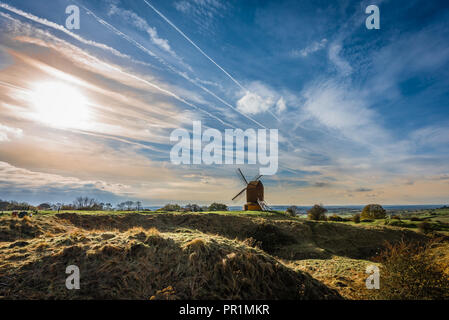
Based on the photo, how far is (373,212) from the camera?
5091cm

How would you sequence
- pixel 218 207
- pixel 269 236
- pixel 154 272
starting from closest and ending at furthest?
pixel 154 272 < pixel 269 236 < pixel 218 207

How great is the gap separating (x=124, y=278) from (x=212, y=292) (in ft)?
11.3

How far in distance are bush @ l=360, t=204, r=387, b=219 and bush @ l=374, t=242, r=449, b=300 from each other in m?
46.5

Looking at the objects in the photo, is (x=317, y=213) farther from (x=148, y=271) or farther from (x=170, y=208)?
(x=148, y=271)

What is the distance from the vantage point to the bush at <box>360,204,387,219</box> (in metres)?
A: 49.4

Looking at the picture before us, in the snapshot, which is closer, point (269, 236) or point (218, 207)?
point (269, 236)

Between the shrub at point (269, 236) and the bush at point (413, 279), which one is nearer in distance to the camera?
the bush at point (413, 279)

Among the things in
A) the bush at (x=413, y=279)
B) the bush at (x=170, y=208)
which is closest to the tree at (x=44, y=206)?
the bush at (x=170, y=208)

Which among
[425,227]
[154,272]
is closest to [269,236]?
[154,272]

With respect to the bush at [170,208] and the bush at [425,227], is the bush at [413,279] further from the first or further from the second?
the bush at [170,208]

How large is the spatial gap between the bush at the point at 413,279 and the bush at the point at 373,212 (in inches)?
1831

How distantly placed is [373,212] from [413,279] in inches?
1986

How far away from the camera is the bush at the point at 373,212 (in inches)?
1944
